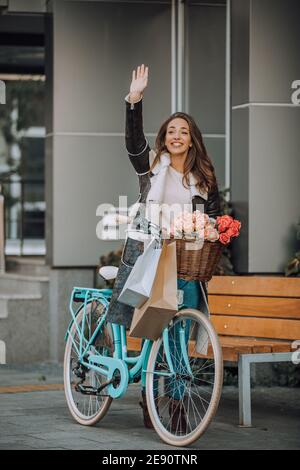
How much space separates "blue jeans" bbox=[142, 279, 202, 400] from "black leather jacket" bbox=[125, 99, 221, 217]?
498 mm

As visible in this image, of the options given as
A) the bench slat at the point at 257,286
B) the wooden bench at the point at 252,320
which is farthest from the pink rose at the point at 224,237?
the bench slat at the point at 257,286

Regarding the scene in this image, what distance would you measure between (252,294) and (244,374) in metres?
0.83

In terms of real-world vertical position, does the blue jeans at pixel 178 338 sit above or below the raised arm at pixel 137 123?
below

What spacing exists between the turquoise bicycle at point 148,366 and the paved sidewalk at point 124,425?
14 cm

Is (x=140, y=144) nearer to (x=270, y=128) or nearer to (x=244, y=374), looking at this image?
(x=244, y=374)

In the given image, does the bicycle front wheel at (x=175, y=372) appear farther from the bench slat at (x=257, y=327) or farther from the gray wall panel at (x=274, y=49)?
the gray wall panel at (x=274, y=49)

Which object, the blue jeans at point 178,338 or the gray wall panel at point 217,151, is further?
the gray wall panel at point 217,151

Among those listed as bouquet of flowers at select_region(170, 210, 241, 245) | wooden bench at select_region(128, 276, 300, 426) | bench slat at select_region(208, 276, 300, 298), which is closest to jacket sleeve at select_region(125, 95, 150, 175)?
bouquet of flowers at select_region(170, 210, 241, 245)

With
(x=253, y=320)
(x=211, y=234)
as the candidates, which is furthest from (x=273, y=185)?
(x=211, y=234)

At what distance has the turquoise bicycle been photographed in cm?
675

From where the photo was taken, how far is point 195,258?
266 inches

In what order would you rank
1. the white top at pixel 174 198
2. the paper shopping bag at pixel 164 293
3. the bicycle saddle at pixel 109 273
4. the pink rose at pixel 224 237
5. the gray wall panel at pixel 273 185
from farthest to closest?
the gray wall panel at pixel 273 185
the bicycle saddle at pixel 109 273
the white top at pixel 174 198
the pink rose at pixel 224 237
the paper shopping bag at pixel 164 293

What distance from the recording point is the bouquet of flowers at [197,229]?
6.76m

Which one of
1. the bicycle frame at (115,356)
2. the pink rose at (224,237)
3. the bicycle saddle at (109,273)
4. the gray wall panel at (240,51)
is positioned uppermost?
the gray wall panel at (240,51)
